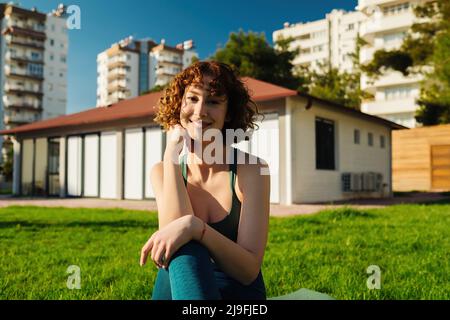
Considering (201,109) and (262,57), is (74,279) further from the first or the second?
(262,57)

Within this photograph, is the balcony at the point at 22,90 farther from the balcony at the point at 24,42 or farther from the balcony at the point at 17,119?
the balcony at the point at 24,42

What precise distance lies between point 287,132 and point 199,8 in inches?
401

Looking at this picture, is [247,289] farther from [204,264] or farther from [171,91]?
[171,91]

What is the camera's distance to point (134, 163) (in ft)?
A: 56.9

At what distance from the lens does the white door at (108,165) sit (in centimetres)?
1789

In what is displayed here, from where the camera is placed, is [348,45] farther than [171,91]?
Yes

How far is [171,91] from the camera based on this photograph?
1980 millimetres

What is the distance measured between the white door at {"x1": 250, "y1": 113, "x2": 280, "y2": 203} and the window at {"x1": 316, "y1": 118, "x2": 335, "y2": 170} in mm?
1978

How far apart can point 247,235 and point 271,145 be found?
1205 cm

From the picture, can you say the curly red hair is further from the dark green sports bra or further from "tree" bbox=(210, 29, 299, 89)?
"tree" bbox=(210, 29, 299, 89)

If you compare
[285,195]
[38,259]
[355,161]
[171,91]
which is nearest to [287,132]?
[285,195]

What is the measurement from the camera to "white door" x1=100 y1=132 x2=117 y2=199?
17.9 meters

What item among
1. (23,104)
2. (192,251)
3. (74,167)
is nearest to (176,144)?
(192,251)

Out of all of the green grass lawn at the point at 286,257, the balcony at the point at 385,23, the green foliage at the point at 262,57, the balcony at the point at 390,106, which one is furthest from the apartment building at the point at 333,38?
the green grass lawn at the point at 286,257
